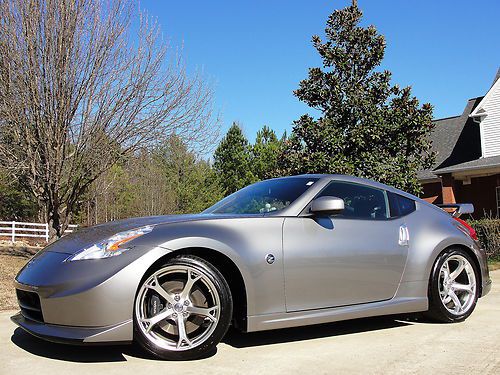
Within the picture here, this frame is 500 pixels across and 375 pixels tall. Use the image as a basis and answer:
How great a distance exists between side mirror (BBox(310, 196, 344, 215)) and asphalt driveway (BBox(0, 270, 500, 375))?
40.5 inches

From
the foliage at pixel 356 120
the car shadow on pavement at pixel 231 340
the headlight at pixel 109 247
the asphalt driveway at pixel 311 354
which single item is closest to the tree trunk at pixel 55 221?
the foliage at pixel 356 120

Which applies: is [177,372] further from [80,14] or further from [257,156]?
[257,156]

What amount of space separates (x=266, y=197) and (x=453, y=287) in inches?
77.3

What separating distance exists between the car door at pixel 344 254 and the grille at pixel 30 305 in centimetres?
174

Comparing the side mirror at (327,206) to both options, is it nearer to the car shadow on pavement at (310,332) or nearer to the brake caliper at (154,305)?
the car shadow on pavement at (310,332)

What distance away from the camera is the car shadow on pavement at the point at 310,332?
3986 mm

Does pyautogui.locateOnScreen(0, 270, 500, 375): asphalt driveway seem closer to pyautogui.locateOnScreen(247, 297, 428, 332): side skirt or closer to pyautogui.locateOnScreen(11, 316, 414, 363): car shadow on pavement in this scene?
pyautogui.locateOnScreen(11, 316, 414, 363): car shadow on pavement

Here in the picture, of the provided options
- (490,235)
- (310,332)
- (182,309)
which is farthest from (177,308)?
(490,235)

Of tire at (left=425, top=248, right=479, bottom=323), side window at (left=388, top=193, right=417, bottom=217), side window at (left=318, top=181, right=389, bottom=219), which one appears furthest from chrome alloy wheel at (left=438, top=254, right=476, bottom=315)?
side window at (left=318, top=181, right=389, bottom=219)

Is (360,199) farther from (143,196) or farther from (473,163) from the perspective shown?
(143,196)

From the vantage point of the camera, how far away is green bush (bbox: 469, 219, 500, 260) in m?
11.1

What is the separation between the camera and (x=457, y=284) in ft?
15.5

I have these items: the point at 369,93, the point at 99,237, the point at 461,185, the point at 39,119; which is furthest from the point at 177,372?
the point at 461,185

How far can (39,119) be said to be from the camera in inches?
407
